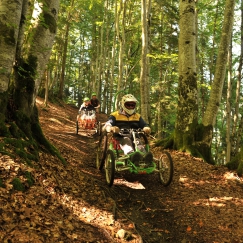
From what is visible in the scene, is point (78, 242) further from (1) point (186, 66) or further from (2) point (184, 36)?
(2) point (184, 36)

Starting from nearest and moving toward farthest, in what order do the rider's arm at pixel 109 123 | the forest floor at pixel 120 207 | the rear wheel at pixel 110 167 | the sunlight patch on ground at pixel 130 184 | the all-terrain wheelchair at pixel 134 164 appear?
the forest floor at pixel 120 207 → the rear wheel at pixel 110 167 → the all-terrain wheelchair at pixel 134 164 → the sunlight patch on ground at pixel 130 184 → the rider's arm at pixel 109 123

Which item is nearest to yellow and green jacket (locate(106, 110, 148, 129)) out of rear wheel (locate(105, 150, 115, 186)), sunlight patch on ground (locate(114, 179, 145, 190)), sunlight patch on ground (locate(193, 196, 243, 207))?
rear wheel (locate(105, 150, 115, 186))

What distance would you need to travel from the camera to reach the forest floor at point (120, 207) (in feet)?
9.69

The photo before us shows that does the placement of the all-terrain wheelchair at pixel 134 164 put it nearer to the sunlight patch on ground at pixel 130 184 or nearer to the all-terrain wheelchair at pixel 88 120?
the sunlight patch on ground at pixel 130 184

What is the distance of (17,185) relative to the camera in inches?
132

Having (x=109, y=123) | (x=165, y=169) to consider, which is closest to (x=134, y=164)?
(x=165, y=169)

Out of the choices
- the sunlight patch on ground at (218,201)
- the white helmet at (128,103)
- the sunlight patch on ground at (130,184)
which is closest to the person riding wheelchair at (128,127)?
the white helmet at (128,103)

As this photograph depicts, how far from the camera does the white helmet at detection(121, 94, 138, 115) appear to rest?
6284 millimetres

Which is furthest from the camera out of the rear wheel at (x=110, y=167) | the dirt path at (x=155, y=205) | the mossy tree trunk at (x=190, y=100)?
the mossy tree trunk at (x=190, y=100)

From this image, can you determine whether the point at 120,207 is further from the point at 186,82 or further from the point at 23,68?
the point at 186,82

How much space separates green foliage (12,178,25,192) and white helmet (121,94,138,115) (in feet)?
11.7

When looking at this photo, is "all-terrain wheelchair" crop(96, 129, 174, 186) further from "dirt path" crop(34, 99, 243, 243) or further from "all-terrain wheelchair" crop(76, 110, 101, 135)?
"all-terrain wheelchair" crop(76, 110, 101, 135)

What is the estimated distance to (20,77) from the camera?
17.3 ft

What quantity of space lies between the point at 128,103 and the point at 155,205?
276 centimetres
